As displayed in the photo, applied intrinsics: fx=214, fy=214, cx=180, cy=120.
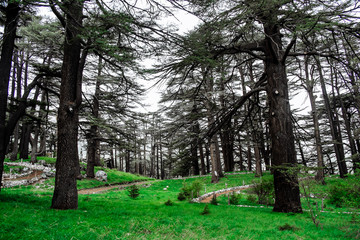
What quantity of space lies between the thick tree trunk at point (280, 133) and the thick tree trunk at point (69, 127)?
19.6 feet

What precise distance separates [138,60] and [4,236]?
522cm

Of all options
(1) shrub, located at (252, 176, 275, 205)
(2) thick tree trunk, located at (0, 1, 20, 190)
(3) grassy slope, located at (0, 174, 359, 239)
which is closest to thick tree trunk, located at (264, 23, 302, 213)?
(3) grassy slope, located at (0, 174, 359, 239)

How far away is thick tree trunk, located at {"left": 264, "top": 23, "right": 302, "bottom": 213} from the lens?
21.8 ft

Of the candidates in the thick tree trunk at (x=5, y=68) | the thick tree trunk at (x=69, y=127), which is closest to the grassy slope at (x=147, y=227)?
the thick tree trunk at (x=69, y=127)

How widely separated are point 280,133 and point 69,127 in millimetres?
6523

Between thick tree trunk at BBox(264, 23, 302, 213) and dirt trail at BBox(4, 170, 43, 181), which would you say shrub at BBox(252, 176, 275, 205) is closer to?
thick tree trunk at BBox(264, 23, 302, 213)

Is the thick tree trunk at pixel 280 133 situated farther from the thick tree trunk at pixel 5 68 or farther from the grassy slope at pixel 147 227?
the thick tree trunk at pixel 5 68

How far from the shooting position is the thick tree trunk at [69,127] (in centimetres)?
598

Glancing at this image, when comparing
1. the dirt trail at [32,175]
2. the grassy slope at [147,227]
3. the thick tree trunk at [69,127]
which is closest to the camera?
the grassy slope at [147,227]

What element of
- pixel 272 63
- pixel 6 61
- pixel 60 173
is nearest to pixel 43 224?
pixel 60 173

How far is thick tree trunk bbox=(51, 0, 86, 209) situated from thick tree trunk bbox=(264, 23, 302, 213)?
5974mm

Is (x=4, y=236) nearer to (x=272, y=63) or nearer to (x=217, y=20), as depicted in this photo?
(x=217, y=20)

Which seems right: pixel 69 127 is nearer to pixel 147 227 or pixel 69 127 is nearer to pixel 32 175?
pixel 147 227

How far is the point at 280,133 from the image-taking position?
6887 millimetres
